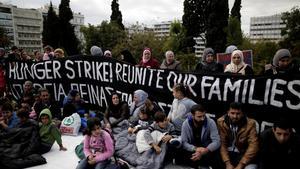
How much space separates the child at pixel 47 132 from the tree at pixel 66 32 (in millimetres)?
32882

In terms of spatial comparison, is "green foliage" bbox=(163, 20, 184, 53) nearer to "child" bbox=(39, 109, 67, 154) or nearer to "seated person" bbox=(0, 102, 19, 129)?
"seated person" bbox=(0, 102, 19, 129)

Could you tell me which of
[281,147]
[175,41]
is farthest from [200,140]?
[175,41]

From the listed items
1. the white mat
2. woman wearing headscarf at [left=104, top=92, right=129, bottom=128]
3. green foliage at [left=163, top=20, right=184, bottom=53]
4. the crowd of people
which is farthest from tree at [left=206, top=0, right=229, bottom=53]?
the white mat

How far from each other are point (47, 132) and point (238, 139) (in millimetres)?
3551

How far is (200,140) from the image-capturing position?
4453 millimetres

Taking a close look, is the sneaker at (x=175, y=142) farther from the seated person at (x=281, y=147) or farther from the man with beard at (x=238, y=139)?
the seated person at (x=281, y=147)

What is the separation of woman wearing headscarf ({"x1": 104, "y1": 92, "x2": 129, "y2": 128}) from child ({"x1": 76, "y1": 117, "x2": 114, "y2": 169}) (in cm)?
142

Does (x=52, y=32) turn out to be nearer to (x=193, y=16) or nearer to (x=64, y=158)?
(x=193, y=16)

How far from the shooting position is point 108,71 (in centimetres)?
713

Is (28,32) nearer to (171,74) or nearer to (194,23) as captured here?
(194,23)

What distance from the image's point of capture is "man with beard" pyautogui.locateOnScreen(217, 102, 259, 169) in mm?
4012

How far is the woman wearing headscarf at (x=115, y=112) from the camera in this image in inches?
235

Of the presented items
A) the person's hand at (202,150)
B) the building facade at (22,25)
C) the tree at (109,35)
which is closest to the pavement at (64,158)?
the person's hand at (202,150)

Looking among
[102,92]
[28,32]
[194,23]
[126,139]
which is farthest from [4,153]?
[28,32]
